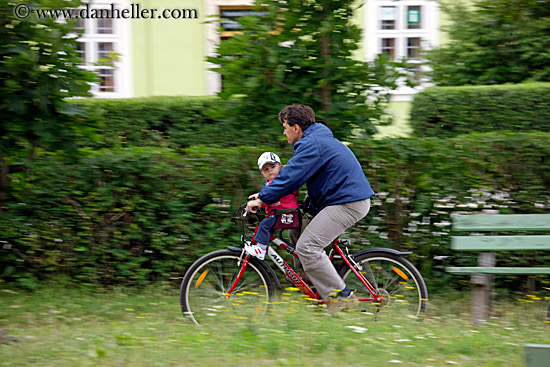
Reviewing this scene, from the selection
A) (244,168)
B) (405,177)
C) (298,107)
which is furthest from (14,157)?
(405,177)

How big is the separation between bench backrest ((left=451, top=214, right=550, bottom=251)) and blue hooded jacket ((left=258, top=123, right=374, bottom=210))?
96cm

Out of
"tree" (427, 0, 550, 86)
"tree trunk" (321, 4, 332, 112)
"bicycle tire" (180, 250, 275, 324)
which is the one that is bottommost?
"bicycle tire" (180, 250, 275, 324)

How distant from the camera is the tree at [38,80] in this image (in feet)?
18.2

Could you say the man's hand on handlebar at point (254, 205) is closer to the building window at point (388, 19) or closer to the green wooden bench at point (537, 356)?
the green wooden bench at point (537, 356)

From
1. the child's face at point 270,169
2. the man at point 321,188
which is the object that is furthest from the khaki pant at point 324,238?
the child's face at point 270,169

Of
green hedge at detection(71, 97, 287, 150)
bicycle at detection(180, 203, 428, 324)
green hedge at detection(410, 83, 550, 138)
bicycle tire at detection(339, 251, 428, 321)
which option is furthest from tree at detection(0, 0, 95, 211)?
green hedge at detection(410, 83, 550, 138)

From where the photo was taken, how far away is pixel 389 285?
17.7 feet

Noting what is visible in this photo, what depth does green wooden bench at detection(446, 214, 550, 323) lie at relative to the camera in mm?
5414

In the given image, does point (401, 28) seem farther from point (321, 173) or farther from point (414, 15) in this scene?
point (321, 173)

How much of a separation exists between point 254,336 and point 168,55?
12075 mm

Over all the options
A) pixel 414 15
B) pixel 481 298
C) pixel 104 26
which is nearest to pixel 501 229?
pixel 481 298

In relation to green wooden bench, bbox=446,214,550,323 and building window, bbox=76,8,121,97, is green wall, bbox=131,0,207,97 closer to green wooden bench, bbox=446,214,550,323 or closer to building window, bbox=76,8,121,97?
building window, bbox=76,8,121,97

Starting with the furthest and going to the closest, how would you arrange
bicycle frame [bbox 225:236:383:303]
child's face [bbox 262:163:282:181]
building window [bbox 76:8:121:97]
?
1. building window [bbox 76:8:121:97]
2. child's face [bbox 262:163:282:181]
3. bicycle frame [bbox 225:236:383:303]

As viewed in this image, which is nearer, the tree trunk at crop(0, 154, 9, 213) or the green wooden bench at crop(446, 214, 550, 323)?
the green wooden bench at crop(446, 214, 550, 323)
